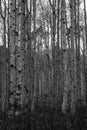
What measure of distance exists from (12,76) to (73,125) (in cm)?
214

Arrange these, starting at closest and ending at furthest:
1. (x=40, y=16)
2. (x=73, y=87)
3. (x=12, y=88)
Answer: (x=12, y=88) < (x=73, y=87) < (x=40, y=16)

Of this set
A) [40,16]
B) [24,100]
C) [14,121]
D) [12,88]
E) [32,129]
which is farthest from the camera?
[40,16]

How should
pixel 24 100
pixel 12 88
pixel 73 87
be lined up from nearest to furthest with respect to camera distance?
pixel 12 88
pixel 73 87
pixel 24 100

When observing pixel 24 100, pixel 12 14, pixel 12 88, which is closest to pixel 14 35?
pixel 12 14

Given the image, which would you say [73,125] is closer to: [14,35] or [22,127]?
[22,127]

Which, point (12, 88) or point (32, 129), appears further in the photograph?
point (12, 88)

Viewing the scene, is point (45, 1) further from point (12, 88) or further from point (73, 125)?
point (73, 125)

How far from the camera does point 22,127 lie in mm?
4883

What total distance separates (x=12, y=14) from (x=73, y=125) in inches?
137

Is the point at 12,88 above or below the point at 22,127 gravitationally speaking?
above

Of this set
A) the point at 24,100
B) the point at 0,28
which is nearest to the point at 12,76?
the point at 24,100

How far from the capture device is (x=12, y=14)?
19.0ft

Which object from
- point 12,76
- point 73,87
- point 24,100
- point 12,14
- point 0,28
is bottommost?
point 24,100

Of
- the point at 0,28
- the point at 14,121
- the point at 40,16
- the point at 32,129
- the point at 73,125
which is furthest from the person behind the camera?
the point at 0,28
